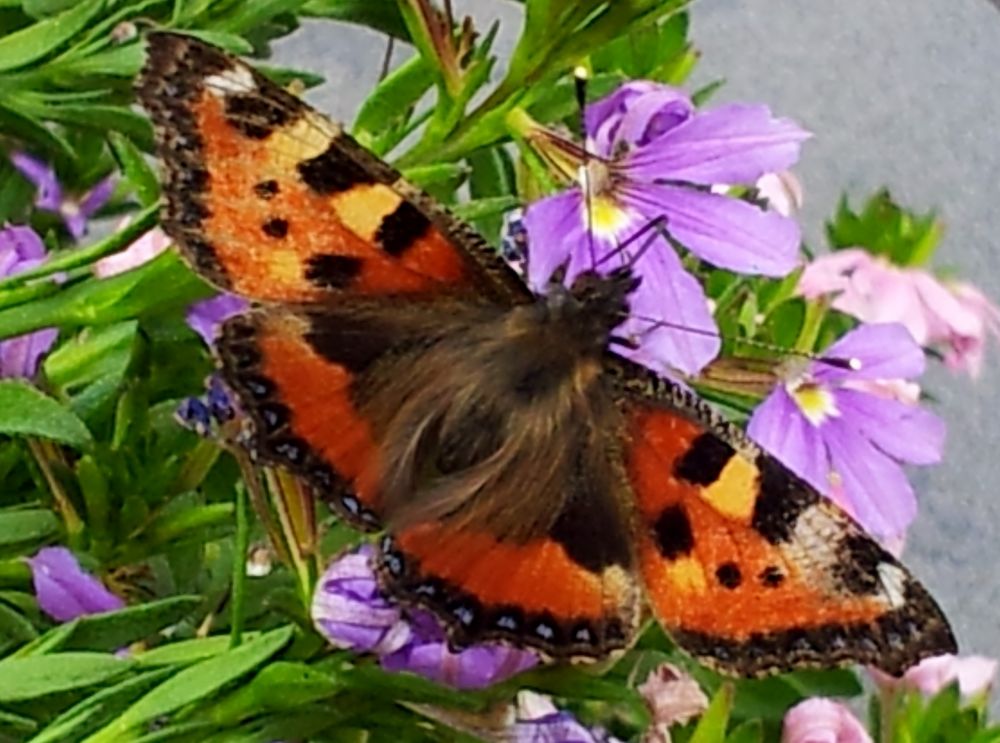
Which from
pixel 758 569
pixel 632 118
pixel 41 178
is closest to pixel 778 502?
pixel 758 569

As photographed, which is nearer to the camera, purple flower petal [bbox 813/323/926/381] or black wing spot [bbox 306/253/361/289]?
black wing spot [bbox 306/253/361/289]

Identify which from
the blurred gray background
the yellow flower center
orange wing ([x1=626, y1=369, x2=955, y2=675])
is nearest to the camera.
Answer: orange wing ([x1=626, y1=369, x2=955, y2=675])

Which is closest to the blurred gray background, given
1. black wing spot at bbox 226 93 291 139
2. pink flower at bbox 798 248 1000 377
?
pink flower at bbox 798 248 1000 377

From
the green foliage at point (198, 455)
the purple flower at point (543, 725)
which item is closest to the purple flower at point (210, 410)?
the green foliage at point (198, 455)

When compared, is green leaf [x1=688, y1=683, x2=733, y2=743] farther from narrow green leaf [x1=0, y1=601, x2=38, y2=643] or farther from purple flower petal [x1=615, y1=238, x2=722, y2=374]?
narrow green leaf [x1=0, y1=601, x2=38, y2=643]

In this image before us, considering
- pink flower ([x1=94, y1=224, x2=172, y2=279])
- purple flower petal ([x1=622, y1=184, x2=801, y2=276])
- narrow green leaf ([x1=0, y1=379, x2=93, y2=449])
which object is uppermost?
purple flower petal ([x1=622, y1=184, x2=801, y2=276])

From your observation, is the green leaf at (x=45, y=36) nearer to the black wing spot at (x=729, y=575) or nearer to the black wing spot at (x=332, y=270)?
the black wing spot at (x=332, y=270)
